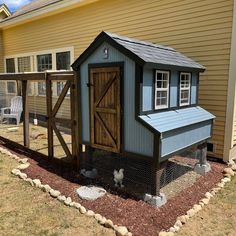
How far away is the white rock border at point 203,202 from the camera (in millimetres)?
3835

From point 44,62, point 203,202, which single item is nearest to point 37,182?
point 203,202

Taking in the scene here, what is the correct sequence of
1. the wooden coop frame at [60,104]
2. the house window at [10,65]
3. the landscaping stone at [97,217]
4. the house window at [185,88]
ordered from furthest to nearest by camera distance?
the house window at [10,65] → the wooden coop frame at [60,104] → the house window at [185,88] → the landscaping stone at [97,217]

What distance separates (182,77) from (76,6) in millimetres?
6576

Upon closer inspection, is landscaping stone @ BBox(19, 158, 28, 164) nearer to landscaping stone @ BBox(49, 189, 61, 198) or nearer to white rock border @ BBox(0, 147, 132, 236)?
white rock border @ BBox(0, 147, 132, 236)

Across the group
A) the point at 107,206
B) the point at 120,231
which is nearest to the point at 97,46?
the point at 107,206

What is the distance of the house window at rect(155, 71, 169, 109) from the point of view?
482 cm

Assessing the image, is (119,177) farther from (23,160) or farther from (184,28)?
(184,28)

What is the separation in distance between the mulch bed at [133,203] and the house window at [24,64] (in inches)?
335

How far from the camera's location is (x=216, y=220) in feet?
13.7

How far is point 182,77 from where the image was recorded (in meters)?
5.53

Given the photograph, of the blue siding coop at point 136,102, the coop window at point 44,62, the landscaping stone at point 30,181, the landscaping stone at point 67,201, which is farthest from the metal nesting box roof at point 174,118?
the coop window at point 44,62

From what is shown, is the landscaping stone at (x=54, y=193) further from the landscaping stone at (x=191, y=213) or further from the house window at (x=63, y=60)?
the house window at (x=63, y=60)

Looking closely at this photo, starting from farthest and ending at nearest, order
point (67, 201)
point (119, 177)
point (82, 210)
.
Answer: point (119, 177), point (67, 201), point (82, 210)

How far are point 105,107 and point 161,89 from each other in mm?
1090
